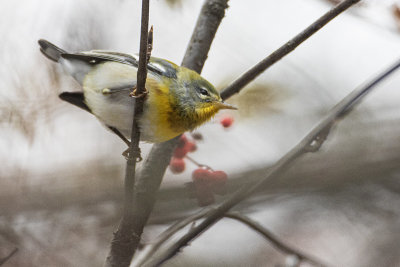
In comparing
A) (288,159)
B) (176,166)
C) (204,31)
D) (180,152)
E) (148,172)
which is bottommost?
(288,159)

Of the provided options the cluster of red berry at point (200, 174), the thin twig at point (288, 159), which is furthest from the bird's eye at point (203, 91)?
the thin twig at point (288, 159)

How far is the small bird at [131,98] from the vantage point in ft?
8.70

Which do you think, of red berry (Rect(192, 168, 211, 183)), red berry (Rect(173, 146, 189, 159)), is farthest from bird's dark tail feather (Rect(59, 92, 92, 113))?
red berry (Rect(192, 168, 211, 183))

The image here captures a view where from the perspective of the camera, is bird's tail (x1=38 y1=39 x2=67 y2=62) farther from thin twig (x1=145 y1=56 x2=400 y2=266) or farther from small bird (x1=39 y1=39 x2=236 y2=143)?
thin twig (x1=145 y1=56 x2=400 y2=266)

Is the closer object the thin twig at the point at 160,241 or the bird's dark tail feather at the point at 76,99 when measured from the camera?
the thin twig at the point at 160,241

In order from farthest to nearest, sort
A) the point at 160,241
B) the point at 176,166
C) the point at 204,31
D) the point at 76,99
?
the point at 204,31, the point at 176,166, the point at 76,99, the point at 160,241

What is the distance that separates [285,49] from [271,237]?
3.79 ft

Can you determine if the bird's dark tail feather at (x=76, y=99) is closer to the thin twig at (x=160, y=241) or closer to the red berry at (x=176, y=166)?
the red berry at (x=176, y=166)

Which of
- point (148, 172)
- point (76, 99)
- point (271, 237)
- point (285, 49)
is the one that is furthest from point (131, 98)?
point (271, 237)

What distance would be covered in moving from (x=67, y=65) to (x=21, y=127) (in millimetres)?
740

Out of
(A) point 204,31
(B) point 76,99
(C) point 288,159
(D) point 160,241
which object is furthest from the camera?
(A) point 204,31

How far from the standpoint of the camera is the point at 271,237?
2.16 meters

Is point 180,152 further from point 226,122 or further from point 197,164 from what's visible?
point 226,122

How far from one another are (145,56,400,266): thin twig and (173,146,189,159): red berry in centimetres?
128
